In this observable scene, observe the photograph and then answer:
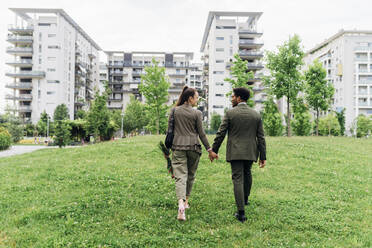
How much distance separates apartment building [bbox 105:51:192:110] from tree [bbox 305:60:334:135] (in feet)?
234

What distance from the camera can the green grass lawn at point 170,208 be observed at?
17.3 ft

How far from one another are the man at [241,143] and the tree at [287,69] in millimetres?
22344

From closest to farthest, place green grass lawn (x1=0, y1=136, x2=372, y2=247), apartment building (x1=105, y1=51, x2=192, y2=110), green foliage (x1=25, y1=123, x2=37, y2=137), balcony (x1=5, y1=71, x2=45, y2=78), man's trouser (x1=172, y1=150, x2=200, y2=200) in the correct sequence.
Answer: green grass lawn (x1=0, y1=136, x2=372, y2=247), man's trouser (x1=172, y1=150, x2=200, y2=200), green foliage (x1=25, y1=123, x2=37, y2=137), balcony (x1=5, y1=71, x2=45, y2=78), apartment building (x1=105, y1=51, x2=192, y2=110)

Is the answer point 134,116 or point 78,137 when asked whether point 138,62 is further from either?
point 78,137

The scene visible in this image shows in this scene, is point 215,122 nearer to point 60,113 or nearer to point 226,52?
point 226,52

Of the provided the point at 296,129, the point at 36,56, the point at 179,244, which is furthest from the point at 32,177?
the point at 36,56

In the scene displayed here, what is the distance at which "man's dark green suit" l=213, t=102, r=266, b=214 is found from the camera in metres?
6.05

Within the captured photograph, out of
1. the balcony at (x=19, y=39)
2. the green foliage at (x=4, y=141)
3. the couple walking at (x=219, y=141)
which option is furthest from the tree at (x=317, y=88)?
the balcony at (x=19, y=39)

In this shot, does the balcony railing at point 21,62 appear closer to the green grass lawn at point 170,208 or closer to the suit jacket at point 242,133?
the green grass lawn at point 170,208

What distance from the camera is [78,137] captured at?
1626 inches

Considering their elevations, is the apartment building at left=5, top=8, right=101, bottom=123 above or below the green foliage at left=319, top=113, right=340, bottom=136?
above

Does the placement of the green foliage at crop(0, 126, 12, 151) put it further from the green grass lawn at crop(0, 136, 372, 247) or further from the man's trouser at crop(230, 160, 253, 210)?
the man's trouser at crop(230, 160, 253, 210)

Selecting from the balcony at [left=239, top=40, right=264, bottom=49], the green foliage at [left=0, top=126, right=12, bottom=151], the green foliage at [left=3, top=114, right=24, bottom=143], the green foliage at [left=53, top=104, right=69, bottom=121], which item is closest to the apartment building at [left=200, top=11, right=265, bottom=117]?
the balcony at [left=239, top=40, right=264, bottom=49]

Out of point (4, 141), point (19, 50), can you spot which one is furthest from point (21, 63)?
point (4, 141)
